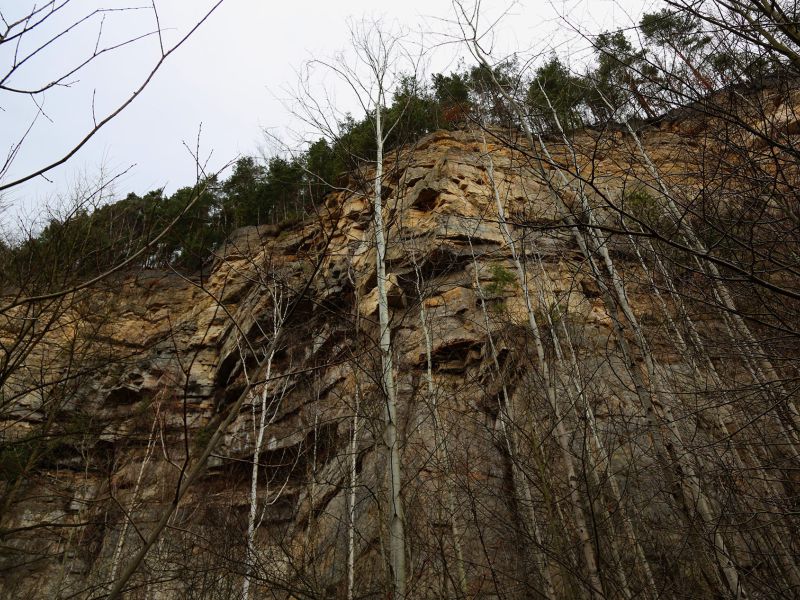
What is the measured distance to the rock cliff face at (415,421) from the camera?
5434 mm

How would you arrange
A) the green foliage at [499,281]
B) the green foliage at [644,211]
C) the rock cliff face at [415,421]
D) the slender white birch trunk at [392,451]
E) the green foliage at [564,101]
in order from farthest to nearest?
1. the green foliage at [499,281]
2. the rock cliff face at [415,421]
3. the green foliage at [564,101]
4. the slender white birch trunk at [392,451]
5. the green foliage at [644,211]

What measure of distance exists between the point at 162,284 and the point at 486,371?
597 inches

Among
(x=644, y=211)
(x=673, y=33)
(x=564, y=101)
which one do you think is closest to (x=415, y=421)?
(x=644, y=211)

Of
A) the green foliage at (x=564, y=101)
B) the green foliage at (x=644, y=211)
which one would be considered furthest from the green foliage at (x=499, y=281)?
the green foliage at (x=564, y=101)

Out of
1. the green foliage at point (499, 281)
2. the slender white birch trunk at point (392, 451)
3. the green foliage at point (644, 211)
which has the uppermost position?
the green foliage at point (499, 281)

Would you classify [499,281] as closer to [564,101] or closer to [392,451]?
[564,101]

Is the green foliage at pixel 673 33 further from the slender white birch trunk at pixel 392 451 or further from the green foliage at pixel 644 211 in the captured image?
the slender white birch trunk at pixel 392 451

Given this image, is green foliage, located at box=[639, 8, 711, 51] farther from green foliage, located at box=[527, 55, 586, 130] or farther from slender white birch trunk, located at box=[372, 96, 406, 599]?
slender white birch trunk, located at box=[372, 96, 406, 599]

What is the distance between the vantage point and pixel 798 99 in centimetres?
368

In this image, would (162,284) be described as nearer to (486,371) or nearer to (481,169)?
(481,169)

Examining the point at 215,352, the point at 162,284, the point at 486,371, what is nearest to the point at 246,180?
the point at 162,284

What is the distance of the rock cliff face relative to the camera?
543 centimetres

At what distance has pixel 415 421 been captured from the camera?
8789mm

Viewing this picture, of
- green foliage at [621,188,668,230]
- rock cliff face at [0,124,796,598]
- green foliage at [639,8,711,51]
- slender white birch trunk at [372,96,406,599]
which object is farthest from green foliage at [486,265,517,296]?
green foliage at [639,8,711,51]
